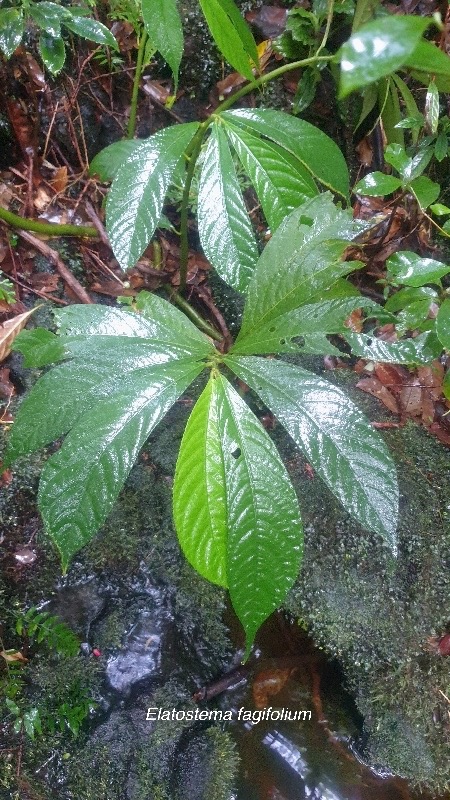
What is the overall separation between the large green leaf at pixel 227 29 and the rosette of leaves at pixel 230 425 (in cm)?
38

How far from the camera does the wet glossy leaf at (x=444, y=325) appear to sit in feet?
4.13

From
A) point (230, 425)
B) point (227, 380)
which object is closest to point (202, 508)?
point (230, 425)

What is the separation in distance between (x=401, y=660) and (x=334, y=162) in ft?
4.71

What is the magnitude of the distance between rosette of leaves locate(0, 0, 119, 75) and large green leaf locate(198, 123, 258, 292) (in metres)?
0.51

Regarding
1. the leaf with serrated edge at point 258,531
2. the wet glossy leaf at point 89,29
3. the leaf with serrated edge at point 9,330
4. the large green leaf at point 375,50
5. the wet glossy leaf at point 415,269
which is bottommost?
the leaf with serrated edge at point 258,531

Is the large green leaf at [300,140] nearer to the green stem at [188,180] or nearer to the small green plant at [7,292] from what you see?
the green stem at [188,180]

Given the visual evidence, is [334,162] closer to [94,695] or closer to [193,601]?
[193,601]

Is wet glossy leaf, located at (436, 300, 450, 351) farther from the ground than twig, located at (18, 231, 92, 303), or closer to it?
closer to it

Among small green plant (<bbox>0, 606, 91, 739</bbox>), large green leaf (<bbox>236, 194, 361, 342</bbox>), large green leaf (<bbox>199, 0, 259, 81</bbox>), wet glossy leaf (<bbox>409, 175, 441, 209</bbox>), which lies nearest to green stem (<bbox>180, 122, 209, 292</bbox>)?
large green leaf (<bbox>199, 0, 259, 81</bbox>)

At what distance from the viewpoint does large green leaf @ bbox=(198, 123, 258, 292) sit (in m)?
1.28

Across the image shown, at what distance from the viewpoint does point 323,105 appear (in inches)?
75.8

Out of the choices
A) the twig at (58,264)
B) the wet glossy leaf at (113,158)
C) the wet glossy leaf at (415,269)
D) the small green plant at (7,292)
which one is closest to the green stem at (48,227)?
the twig at (58,264)

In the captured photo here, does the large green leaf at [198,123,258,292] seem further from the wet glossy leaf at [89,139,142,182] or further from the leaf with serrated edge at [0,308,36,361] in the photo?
the leaf with serrated edge at [0,308,36,361]

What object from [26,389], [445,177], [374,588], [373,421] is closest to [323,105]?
[445,177]
